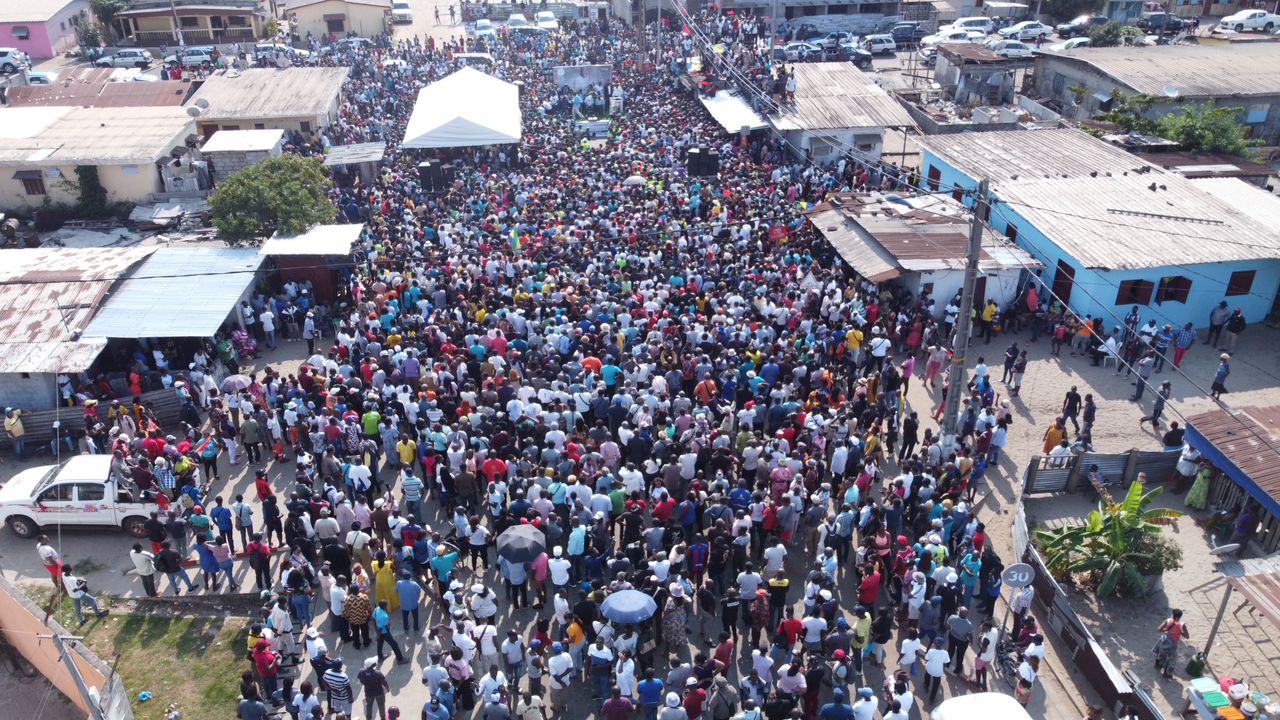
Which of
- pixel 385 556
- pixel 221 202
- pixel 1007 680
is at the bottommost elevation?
pixel 1007 680

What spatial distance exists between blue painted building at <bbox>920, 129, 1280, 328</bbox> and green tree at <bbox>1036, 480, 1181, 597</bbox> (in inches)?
252

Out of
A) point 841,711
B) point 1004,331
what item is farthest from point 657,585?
point 1004,331

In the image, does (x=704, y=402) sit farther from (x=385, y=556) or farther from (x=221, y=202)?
(x=221, y=202)

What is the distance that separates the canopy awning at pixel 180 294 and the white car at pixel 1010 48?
31.7 metres

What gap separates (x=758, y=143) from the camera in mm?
30703

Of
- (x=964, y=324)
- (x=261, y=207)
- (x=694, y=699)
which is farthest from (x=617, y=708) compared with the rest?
(x=261, y=207)

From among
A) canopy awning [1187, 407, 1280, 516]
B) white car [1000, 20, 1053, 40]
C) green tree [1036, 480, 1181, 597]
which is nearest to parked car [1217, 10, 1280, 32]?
white car [1000, 20, 1053, 40]

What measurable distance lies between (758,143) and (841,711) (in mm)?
23141

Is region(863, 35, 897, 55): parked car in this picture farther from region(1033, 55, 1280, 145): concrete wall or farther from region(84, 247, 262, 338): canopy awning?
region(84, 247, 262, 338): canopy awning

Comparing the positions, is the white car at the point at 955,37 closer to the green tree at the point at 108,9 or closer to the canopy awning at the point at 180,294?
the canopy awning at the point at 180,294

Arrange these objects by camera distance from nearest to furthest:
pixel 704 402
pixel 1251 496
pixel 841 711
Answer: pixel 841 711 → pixel 1251 496 → pixel 704 402

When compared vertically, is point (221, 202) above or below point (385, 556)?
above

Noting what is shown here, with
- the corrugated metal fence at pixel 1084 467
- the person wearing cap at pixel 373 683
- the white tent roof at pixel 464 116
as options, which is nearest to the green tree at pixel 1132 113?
the corrugated metal fence at pixel 1084 467

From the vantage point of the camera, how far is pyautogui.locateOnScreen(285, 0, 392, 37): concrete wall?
48375 mm
